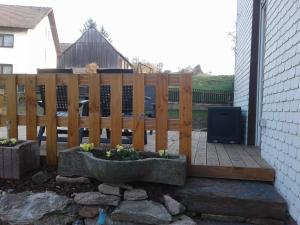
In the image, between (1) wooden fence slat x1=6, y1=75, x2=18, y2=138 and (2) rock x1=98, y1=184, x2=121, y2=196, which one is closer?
(2) rock x1=98, y1=184, x2=121, y2=196

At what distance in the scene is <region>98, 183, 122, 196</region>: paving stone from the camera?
9.85 feet

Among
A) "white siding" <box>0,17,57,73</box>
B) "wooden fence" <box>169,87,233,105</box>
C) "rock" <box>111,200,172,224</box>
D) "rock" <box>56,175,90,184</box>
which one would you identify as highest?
"white siding" <box>0,17,57,73</box>

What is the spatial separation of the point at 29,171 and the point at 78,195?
73cm

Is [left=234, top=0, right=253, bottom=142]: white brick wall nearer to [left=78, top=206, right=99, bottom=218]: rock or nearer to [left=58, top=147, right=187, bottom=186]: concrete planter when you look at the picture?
[left=58, top=147, right=187, bottom=186]: concrete planter

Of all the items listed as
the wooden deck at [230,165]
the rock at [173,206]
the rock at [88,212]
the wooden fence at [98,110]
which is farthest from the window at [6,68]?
the rock at [173,206]

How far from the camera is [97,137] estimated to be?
11.8 feet

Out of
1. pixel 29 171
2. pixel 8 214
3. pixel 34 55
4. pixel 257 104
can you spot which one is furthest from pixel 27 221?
pixel 34 55

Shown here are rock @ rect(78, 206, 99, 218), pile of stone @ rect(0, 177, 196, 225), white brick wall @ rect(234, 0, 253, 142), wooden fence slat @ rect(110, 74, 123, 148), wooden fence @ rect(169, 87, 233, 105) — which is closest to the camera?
pile of stone @ rect(0, 177, 196, 225)

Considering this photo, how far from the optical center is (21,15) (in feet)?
85.6

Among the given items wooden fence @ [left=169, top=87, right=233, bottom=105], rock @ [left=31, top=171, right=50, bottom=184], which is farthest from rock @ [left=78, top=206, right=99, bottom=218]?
wooden fence @ [left=169, top=87, right=233, bottom=105]

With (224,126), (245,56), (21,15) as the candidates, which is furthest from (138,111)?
(21,15)

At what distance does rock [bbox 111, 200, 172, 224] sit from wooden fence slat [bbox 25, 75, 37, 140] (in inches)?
55.1

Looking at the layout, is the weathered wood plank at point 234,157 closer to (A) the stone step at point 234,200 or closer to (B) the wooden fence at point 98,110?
(A) the stone step at point 234,200

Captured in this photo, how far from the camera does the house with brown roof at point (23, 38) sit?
24.2 m
